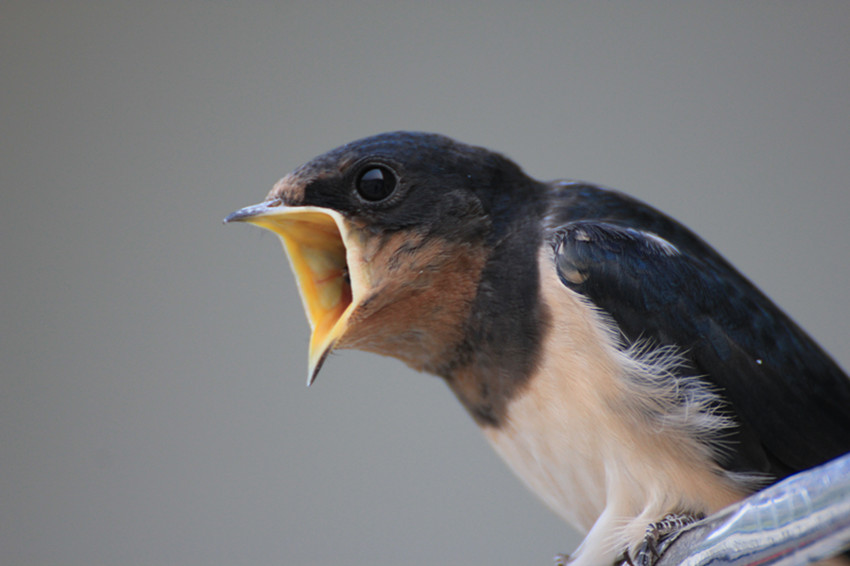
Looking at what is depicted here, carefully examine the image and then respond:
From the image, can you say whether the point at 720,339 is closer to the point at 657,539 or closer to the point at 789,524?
the point at 657,539

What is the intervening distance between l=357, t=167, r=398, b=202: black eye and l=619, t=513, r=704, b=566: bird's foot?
14.7 inches

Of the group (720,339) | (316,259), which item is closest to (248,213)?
(316,259)

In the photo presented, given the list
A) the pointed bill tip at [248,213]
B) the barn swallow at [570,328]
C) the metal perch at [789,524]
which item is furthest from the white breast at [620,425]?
the pointed bill tip at [248,213]

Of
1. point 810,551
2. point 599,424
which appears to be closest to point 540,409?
point 599,424

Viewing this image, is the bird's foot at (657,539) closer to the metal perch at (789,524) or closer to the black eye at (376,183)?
the metal perch at (789,524)

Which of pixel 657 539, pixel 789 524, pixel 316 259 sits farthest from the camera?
pixel 316 259

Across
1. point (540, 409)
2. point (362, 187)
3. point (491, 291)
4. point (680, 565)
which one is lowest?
point (680, 565)

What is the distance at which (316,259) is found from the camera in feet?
2.61

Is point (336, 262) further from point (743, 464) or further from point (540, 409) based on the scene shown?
point (743, 464)

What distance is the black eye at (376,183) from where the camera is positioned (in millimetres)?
750

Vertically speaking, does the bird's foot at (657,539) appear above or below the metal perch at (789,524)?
below

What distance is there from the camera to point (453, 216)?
30.3 inches

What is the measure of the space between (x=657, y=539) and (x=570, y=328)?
0.19 meters

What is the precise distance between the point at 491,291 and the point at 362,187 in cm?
15
